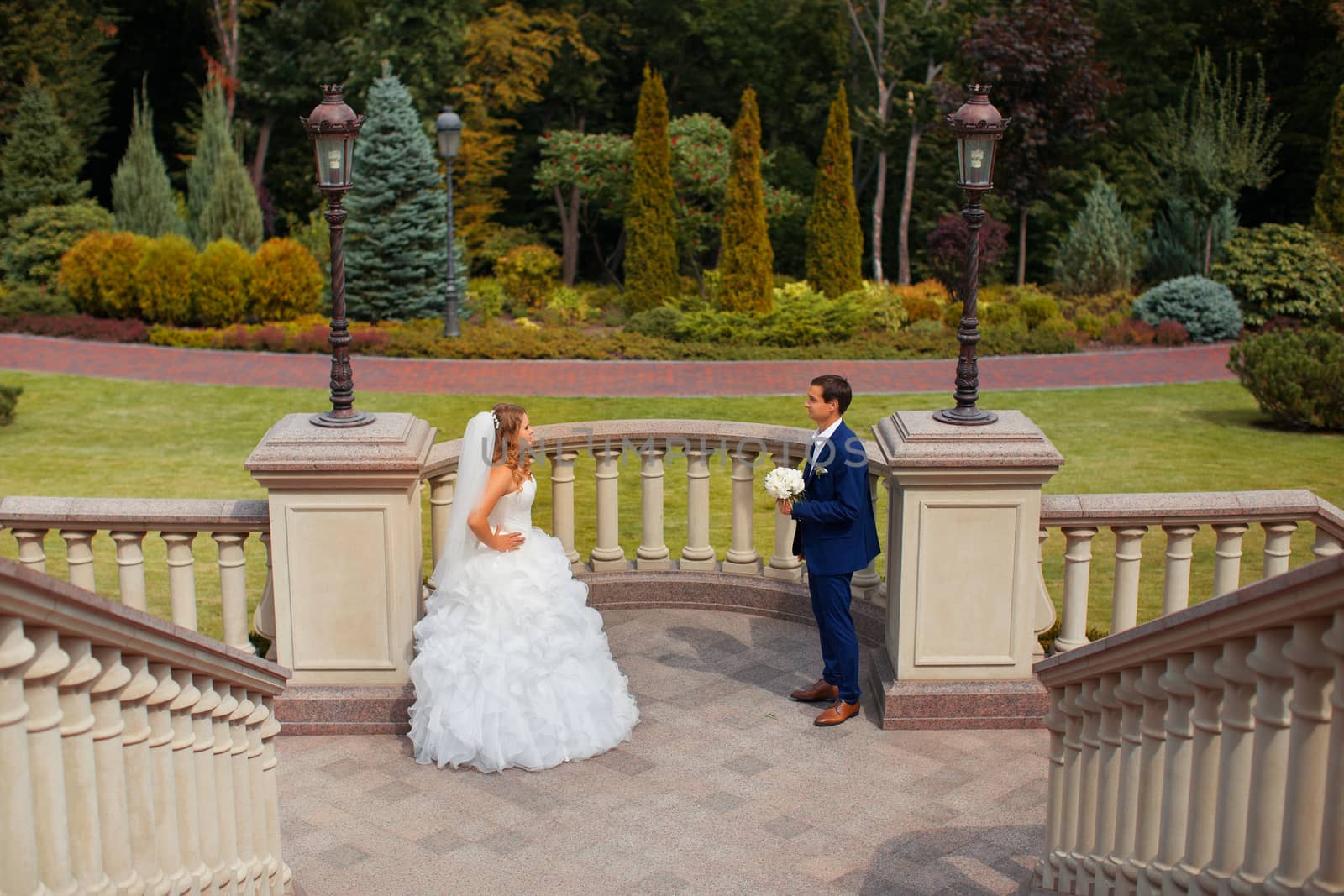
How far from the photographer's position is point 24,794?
3.07 m

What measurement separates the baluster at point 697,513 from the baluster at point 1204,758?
493 centimetres

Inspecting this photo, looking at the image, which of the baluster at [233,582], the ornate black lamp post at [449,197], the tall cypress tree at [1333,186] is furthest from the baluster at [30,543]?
the tall cypress tree at [1333,186]

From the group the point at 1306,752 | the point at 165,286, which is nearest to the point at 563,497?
the point at 1306,752

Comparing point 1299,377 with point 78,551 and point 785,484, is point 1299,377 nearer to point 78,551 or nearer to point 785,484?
point 785,484

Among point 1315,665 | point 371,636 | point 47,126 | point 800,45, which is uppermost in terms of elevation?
point 800,45

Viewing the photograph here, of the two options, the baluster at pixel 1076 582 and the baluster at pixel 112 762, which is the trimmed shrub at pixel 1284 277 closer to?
the baluster at pixel 1076 582

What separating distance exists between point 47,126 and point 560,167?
983 cm

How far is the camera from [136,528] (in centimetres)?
707

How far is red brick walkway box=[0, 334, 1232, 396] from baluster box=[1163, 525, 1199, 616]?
11.9 m

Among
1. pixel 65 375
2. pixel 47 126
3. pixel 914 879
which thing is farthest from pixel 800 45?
pixel 914 879

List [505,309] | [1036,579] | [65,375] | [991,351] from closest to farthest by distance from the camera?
[1036,579] < [65,375] < [991,351] < [505,309]

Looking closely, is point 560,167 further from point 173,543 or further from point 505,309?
point 173,543

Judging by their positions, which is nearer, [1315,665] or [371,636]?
[1315,665]

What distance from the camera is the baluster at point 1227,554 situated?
7082 millimetres
